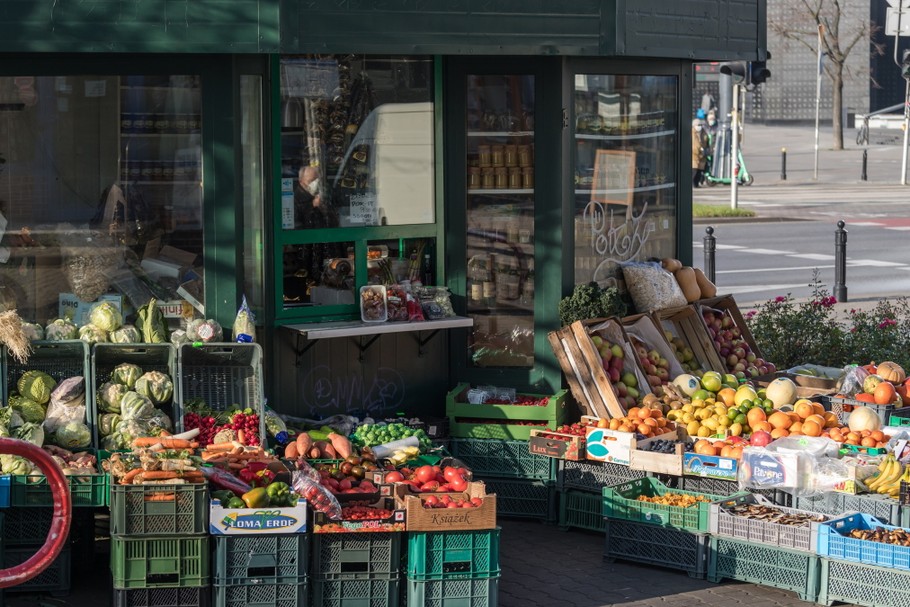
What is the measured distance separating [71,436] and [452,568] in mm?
2532

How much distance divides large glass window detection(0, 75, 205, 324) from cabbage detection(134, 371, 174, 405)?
907mm

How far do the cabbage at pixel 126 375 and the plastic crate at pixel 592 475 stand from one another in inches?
115

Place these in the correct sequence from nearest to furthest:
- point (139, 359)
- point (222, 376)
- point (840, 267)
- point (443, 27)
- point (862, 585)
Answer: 1. point (862, 585)
2. point (139, 359)
3. point (222, 376)
4. point (443, 27)
5. point (840, 267)

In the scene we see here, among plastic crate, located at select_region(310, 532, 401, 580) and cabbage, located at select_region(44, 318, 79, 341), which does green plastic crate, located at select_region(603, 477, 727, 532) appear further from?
cabbage, located at select_region(44, 318, 79, 341)

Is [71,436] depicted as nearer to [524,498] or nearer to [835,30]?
[524,498]

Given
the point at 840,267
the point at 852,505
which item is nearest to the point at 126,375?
the point at 852,505

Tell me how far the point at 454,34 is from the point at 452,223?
5.16 feet

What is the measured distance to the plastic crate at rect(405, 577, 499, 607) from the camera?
7914 mm

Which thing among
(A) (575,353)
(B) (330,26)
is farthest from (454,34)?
(A) (575,353)

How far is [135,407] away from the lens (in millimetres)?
8953

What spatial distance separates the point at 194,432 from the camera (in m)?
8.99

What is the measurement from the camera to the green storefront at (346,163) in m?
9.67

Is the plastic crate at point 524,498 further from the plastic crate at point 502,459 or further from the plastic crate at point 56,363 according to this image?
the plastic crate at point 56,363

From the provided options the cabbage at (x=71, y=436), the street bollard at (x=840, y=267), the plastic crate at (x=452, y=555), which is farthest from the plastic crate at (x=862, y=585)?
the street bollard at (x=840, y=267)
